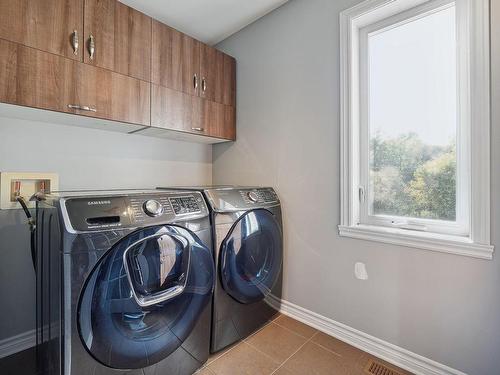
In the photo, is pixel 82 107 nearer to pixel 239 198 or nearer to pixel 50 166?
pixel 50 166

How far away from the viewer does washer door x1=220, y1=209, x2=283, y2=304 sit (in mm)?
1470

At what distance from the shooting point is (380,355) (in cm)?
147

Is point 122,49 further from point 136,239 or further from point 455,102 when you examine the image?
point 455,102

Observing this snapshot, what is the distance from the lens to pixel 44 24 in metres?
1.25

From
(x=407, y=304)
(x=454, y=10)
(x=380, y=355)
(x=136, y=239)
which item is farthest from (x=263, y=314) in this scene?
(x=454, y=10)

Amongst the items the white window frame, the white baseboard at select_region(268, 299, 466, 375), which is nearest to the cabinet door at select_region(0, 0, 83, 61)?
the white window frame

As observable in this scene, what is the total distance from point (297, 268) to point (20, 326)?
1.81 m

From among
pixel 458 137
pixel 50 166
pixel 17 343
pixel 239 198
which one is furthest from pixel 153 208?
pixel 458 137

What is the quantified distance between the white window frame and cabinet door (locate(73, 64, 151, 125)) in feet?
4.22

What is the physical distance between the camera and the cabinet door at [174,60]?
1685mm

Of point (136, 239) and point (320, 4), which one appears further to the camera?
point (320, 4)

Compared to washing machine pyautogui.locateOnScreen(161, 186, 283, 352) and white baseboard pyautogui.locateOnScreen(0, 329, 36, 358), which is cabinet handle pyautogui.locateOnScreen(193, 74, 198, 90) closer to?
washing machine pyautogui.locateOnScreen(161, 186, 283, 352)

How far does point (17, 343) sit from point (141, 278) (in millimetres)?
1181

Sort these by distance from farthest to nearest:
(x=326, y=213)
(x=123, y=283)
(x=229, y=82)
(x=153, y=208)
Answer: (x=229, y=82), (x=326, y=213), (x=153, y=208), (x=123, y=283)
